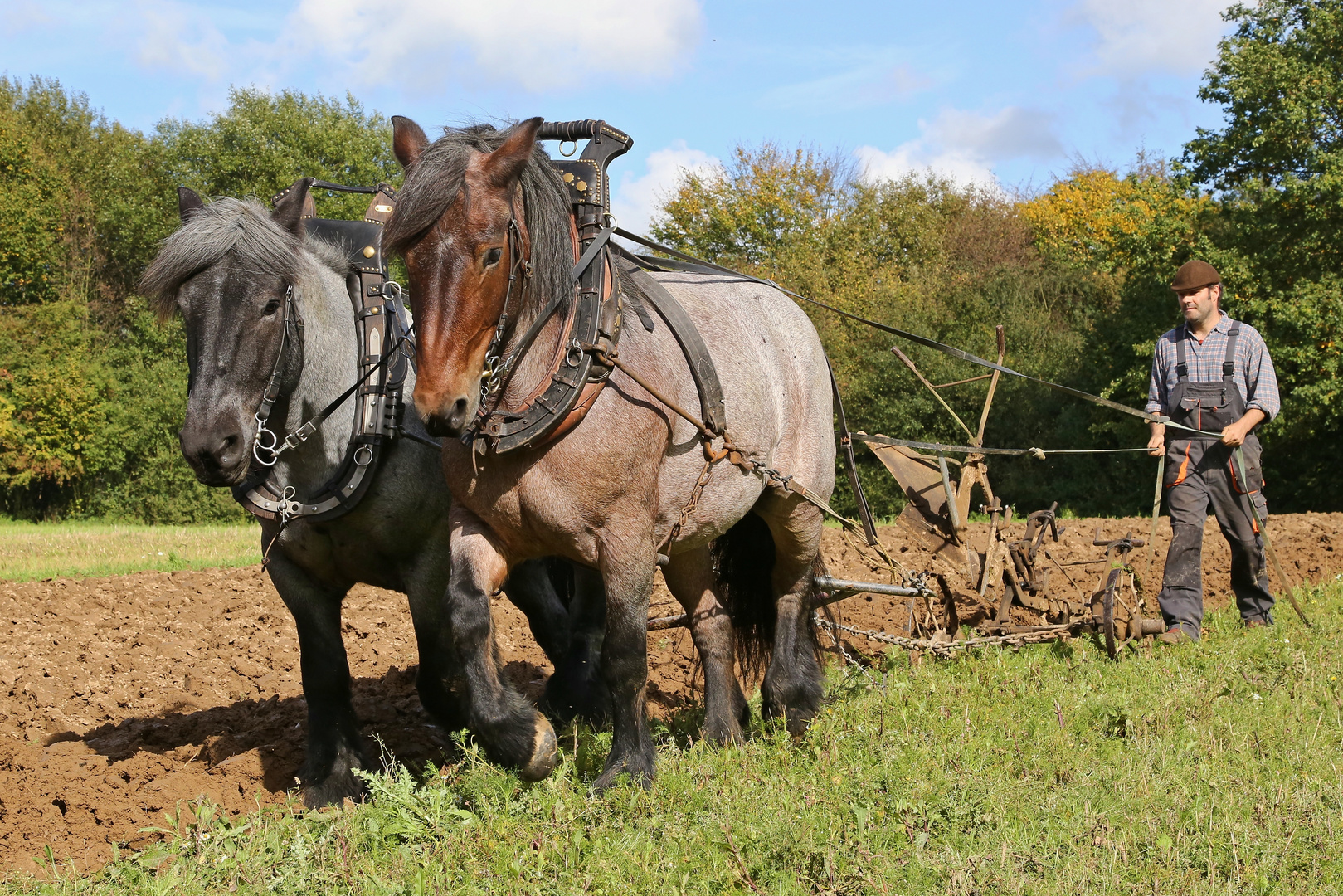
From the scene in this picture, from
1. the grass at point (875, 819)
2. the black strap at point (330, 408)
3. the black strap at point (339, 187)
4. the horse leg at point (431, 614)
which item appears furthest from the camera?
the black strap at point (339, 187)

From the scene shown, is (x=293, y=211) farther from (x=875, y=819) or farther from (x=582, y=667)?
(x=875, y=819)

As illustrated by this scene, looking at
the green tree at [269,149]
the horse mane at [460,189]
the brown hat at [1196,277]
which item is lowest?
the horse mane at [460,189]

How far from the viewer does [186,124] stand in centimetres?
3294

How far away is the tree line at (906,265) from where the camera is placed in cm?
1805

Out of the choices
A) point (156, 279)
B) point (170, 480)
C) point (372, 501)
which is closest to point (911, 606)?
point (372, 501)

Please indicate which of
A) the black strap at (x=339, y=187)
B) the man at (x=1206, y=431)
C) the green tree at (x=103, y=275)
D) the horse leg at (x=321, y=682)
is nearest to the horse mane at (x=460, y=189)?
the black strap at (x=339, y=187)

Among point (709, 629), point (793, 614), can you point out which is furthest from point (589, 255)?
point (793, 614)

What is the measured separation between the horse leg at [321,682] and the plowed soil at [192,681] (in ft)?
0.73

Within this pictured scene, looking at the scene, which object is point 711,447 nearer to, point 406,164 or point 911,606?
point 406,164

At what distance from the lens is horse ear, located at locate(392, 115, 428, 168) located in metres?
3.56

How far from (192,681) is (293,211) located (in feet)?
10.4

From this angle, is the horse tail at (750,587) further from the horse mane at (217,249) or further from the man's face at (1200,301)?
the man's face at (1200,301)

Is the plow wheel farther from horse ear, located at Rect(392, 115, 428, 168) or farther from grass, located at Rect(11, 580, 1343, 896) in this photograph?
horse ear, located at Rect(392, 115, 428, 168)

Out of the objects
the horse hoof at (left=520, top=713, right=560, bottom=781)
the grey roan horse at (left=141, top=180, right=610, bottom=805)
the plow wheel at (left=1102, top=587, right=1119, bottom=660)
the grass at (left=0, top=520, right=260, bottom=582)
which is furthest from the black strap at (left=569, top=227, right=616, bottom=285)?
the grass at (left=0, top=520, right=260, bottom=582)
